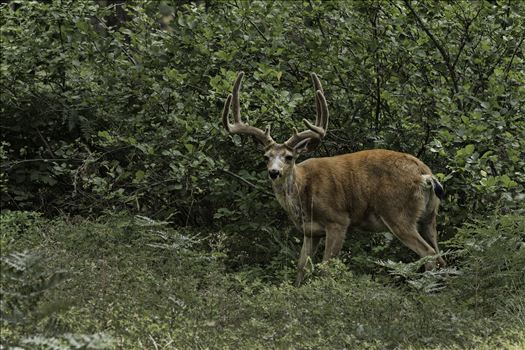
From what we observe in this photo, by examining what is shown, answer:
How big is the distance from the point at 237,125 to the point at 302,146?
74 centimetres

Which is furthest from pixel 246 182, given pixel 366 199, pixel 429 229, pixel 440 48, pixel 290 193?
pixel 440 48

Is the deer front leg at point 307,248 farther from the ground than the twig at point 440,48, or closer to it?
closer to it

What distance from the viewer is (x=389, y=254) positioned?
448 inches

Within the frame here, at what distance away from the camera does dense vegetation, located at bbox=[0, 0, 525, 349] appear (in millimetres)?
9164

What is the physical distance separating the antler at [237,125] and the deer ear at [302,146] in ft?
0.88

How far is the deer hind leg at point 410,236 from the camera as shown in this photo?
1064 cm

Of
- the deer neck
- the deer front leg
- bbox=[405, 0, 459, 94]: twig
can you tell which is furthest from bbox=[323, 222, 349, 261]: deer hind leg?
bbox=[405, 0, 459, 94]: twig

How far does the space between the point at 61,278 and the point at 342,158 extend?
579 cm

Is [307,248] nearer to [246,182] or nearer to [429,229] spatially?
[246,182]

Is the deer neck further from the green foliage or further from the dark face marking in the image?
the green foliage

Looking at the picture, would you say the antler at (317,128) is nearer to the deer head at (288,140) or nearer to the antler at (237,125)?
the deer head at (288,140)

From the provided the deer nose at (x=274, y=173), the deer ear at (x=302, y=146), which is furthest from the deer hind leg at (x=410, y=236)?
the deer nose at (x=274, y=173)

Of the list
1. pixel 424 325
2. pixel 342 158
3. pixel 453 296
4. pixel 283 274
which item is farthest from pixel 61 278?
pixel 342 158

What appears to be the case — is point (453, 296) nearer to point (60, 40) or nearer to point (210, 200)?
point (210, 200)
